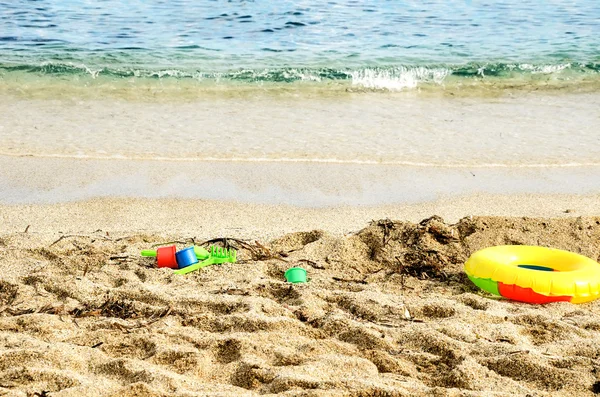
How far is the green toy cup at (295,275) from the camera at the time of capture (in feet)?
14.4

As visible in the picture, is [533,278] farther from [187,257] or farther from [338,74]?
[338,74]

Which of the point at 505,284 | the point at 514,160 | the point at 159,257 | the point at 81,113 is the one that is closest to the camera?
the point at 505,284

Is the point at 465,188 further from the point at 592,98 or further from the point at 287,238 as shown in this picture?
the point at 592,98

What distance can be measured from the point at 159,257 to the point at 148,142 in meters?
3.61

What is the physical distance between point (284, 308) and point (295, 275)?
1.70ft

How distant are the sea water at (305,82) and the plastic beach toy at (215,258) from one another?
2.56 m

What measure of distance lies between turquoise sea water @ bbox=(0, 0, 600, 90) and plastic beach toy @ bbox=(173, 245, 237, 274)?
6849mm

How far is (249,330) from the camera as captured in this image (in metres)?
3.63

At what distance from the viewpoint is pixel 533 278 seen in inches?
168

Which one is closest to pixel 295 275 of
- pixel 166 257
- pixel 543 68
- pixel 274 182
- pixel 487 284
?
pixel 166 257

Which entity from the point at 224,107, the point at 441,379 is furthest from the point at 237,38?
the point at 441,379

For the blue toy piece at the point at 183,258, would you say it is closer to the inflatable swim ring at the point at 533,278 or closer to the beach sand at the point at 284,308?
the beach sand at the point at 284,308

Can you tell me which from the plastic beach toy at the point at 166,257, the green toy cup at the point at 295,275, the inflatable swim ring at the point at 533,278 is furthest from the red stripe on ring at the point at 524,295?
the plastic beach toy at the point at 166,257

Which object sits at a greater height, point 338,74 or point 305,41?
point 305,41
